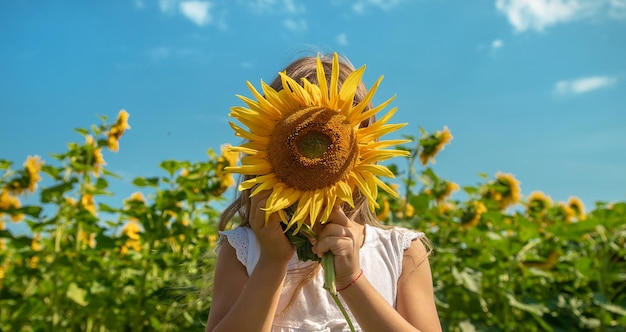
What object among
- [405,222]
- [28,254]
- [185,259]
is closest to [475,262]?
[405,222]

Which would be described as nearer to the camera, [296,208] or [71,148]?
[296,208]

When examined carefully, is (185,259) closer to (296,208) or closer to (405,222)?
(405,222)

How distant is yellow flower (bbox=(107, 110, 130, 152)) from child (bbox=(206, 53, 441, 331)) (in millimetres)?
1849

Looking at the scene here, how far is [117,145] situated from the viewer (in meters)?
3.49

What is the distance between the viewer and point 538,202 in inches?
191

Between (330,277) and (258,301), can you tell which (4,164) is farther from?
(330,277)

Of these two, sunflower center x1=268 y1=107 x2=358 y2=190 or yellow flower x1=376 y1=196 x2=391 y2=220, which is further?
yellow flower x1=376 y1=196 x2=391 y2=220

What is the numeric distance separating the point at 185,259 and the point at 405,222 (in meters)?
1.03

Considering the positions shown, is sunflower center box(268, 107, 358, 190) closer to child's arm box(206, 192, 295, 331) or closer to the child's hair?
child's arm box(206, 192, 295, 331)

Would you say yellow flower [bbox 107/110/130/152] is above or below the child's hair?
above

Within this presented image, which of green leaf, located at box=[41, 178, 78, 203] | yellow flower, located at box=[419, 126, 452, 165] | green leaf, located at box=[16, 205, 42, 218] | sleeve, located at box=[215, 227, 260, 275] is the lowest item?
sleeve, located at box=[215, 227, 260, 275]

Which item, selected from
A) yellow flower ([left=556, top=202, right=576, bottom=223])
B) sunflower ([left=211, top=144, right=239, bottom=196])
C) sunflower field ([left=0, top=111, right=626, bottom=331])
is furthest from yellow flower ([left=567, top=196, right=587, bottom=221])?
sunflower ([left=211, top=144, right=239, bottom=196])

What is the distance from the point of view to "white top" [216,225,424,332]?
1.53 m

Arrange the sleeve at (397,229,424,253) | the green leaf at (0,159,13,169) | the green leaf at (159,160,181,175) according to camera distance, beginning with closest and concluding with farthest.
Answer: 1. the sleeve at (397,229,424,253)
2. the green leaf at (159,160,181,175)
3. the green leaf at (0,159,13,169)
